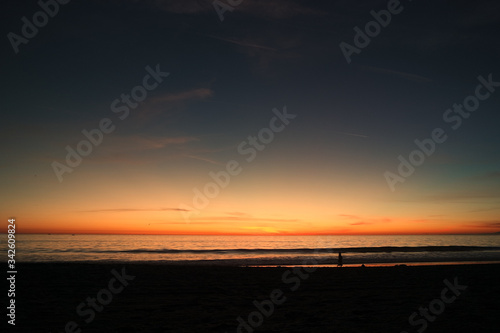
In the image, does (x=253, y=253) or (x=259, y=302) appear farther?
(x=253, y=253)

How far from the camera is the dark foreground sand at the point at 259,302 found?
9.15 m

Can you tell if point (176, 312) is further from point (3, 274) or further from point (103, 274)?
point (3, 274)

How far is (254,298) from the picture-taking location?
12945 millimetres

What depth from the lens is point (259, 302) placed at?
1220cm

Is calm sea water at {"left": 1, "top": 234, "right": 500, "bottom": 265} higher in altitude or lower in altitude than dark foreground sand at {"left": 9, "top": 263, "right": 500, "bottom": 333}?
higher

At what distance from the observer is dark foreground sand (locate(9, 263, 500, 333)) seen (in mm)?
9148

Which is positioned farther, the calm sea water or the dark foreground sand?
the calm sea water

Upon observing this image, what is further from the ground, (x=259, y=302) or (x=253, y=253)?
(x=253, y=253)

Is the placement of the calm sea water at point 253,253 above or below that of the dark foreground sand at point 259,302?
above

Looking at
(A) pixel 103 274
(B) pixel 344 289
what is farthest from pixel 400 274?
(A) pixel 103 274

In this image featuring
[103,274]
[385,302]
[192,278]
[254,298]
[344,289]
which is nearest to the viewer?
[385,302]

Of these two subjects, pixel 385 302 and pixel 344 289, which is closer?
pixel 385 302

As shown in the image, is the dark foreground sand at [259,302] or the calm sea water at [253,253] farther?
the calm sea water at [253,253]

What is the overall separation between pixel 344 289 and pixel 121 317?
31.2 feet
